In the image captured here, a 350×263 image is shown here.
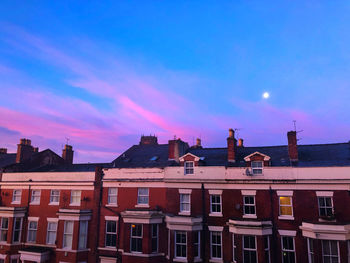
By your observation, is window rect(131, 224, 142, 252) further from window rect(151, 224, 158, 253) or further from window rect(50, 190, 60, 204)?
window rect(50, 190, 60, 204)

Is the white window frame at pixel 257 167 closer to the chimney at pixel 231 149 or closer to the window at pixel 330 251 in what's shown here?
the chimney at pixel 231 149

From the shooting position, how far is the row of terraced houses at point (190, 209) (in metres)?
22.3

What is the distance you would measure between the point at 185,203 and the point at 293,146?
11.8m

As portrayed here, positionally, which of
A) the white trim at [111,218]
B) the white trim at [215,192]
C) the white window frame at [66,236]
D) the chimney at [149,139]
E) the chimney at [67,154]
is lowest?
the white window frame at [66,236]

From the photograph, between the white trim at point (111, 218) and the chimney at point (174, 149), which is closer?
the white trim at point (111, 218)

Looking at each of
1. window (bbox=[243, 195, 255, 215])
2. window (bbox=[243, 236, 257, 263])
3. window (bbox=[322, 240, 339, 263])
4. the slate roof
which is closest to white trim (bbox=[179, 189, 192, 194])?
the slate roof

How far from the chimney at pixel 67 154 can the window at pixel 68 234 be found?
54.5 feet

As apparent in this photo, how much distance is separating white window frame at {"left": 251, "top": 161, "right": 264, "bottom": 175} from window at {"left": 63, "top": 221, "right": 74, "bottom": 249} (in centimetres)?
1935

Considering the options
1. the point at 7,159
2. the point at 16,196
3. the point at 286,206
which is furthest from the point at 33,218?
the point at 286,206

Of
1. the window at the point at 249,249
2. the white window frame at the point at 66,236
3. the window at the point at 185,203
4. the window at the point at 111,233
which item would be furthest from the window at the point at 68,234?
the window at the point at 249,249

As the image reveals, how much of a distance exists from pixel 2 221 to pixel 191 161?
22930 millimetres

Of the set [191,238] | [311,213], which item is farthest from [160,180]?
[311,213]

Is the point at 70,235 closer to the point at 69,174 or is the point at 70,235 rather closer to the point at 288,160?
the point at 69,174

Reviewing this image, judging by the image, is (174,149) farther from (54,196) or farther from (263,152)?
(54,196)
